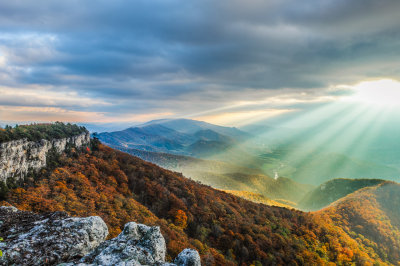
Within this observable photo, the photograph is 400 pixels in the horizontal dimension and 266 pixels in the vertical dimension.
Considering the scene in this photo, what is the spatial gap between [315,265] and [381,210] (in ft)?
350

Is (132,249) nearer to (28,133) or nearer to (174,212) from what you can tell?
(174,212)

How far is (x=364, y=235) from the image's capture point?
94188 millimetres

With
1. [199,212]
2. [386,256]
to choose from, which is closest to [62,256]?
[199,212]

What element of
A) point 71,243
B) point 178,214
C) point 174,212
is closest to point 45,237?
point 71,243

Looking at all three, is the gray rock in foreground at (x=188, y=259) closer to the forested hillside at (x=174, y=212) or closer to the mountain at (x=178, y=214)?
the mountain at (x=178, y=214)

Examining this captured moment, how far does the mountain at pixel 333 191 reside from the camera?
6565 inches

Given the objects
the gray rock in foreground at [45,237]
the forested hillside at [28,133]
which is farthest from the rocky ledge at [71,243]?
the forested hillside at [28,133]

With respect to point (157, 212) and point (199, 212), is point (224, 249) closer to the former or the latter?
point (199, 212)

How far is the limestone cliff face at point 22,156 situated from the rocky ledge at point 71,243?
28.9m

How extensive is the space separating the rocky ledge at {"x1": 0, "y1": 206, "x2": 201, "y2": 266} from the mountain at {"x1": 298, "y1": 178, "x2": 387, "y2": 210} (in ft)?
675

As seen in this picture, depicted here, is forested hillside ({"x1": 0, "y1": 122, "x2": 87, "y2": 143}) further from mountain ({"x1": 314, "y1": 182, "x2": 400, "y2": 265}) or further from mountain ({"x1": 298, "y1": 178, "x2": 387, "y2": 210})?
mountain ({"x1": 298, "y1": 178, "x2": 387, "y2": 210})

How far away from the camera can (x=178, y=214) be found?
49.0 metres

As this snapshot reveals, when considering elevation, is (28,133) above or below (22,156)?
above

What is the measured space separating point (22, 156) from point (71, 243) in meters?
40.8
